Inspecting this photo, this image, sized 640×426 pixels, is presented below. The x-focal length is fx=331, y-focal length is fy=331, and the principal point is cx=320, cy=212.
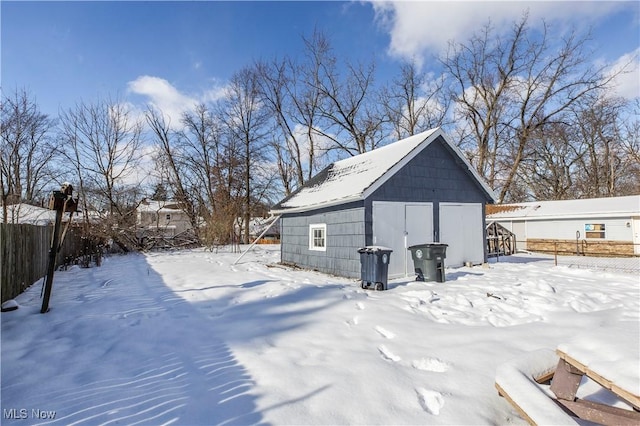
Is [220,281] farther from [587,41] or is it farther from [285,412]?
[587,41]

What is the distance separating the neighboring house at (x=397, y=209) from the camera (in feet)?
31.2

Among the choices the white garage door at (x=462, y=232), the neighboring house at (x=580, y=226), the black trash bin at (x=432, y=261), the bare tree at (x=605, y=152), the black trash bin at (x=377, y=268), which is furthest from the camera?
the bare tree at (x=605, y=152)

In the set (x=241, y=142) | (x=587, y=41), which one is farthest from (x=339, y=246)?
(x=587, y=41)

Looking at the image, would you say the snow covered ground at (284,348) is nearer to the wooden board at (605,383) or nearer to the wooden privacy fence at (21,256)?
the wooden privacy fence at (21,256)

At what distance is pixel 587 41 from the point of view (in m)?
23.5

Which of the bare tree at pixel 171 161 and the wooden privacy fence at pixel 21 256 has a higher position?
the bare tree at pixel 171 161

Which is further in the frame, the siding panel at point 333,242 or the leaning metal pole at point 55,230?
the siding panel at point 333,242

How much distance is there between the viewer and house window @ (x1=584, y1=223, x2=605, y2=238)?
1839 centimetres

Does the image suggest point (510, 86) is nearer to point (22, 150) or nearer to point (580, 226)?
point (580, 226)

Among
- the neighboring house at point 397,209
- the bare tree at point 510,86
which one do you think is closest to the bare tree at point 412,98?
the bare tree at point 510,86

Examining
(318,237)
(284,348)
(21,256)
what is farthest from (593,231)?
(21,256)

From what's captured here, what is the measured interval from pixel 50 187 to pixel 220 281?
2825cm

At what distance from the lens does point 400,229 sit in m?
9.91

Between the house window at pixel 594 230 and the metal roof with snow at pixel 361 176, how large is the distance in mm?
11274
